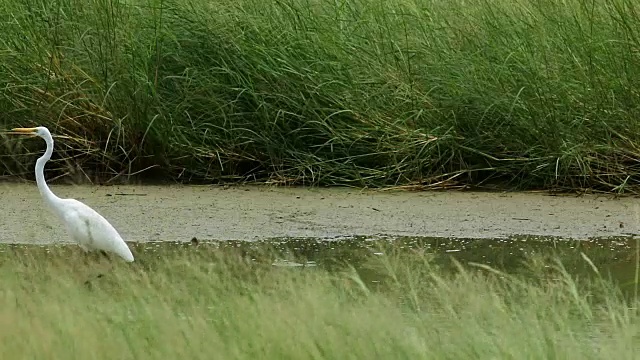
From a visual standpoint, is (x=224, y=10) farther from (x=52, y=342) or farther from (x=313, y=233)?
(x=52, y=342)

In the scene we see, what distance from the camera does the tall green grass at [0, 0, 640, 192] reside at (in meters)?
6.70

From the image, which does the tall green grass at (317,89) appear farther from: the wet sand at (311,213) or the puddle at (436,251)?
the puddle at (436,251)

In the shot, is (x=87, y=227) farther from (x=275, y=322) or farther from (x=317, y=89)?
(x=275, y=322)

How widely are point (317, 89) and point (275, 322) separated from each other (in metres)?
3.53

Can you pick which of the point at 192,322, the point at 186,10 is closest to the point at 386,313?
the point at 192,322

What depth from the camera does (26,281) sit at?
4.23 meters

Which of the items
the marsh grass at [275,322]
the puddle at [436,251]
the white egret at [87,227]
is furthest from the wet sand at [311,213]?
the marsh grass at [275,322]

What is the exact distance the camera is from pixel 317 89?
22.5 ft

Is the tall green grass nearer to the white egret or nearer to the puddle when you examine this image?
the puddle

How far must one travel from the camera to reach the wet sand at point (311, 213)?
6.15 meters

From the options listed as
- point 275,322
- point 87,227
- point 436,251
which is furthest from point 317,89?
point 275,322

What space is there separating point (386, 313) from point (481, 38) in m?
3.56

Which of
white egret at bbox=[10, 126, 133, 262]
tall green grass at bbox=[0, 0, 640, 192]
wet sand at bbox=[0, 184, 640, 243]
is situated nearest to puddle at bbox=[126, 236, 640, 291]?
wet sand at bbox=[0, 184, 640, 243]

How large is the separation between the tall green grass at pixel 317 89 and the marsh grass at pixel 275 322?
97.1 inches
